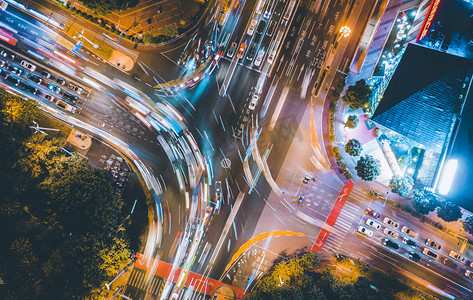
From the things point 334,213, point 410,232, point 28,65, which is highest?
point 28,65

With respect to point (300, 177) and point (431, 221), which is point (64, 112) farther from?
point (431, 221)

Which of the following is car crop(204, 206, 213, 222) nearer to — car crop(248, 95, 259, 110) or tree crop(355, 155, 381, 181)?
car crop(248, 95, 259, 110)

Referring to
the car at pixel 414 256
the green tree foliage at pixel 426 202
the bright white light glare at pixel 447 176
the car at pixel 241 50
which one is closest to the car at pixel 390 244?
the car at pixel 414 256

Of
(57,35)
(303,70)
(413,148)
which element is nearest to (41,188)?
(57,35)

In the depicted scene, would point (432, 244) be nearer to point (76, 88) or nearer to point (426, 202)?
point (426, 202)

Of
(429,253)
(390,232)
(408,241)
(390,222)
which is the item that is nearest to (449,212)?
(408,241)

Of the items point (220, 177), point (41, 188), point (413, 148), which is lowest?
point (41, 188)

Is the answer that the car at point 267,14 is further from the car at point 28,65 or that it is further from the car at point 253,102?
the car at point 28,65
